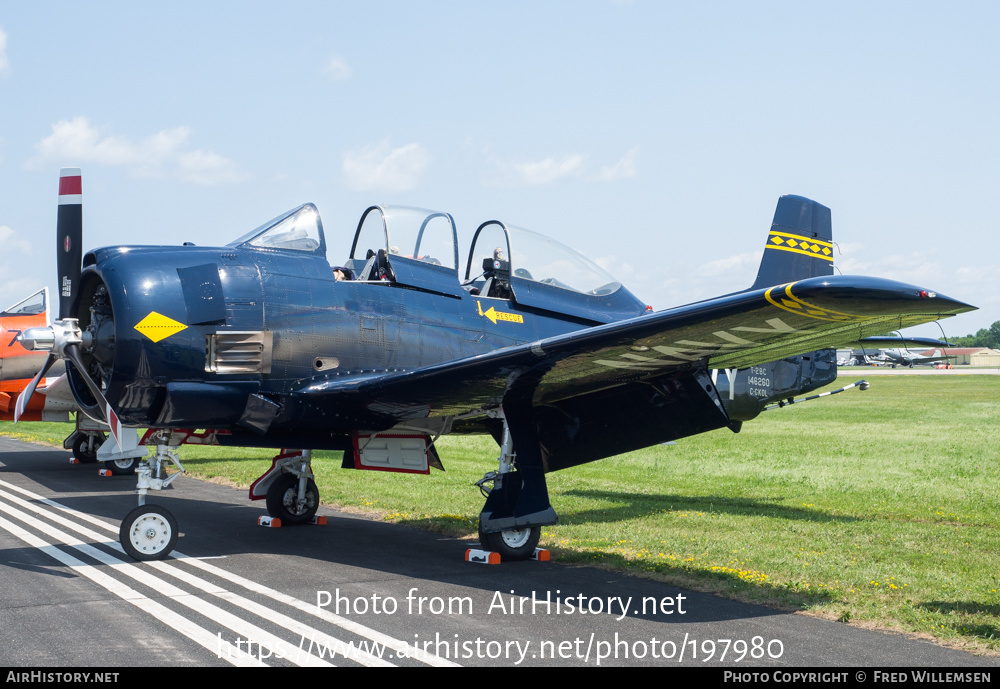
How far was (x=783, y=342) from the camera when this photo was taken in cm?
625

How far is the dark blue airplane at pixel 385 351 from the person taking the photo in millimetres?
7059

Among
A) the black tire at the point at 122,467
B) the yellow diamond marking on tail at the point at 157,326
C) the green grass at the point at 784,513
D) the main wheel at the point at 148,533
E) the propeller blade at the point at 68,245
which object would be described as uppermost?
the propeller blade at the point at 68,245

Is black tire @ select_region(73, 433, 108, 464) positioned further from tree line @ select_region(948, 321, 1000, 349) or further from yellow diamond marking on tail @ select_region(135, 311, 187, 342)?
tree line @ select_region(948, 321, 1000, 349)

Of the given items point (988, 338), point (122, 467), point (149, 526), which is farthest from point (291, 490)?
point (988, 338)

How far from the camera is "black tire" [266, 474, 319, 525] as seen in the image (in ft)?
32.9

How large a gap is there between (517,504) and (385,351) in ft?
6.47

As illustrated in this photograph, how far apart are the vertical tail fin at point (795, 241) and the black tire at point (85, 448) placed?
13.6 metres

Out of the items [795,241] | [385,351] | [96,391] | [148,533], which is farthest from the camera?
[795,241]

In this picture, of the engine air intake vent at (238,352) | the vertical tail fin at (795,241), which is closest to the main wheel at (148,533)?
the engine air intake vent at (238,352)

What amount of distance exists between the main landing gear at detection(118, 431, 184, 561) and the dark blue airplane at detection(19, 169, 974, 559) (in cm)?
2

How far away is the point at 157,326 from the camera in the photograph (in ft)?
23.8

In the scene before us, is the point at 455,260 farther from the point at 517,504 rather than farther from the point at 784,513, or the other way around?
the point at 784,513

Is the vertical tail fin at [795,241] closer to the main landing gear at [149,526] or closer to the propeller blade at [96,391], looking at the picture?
the main landing gear at [149,526]
